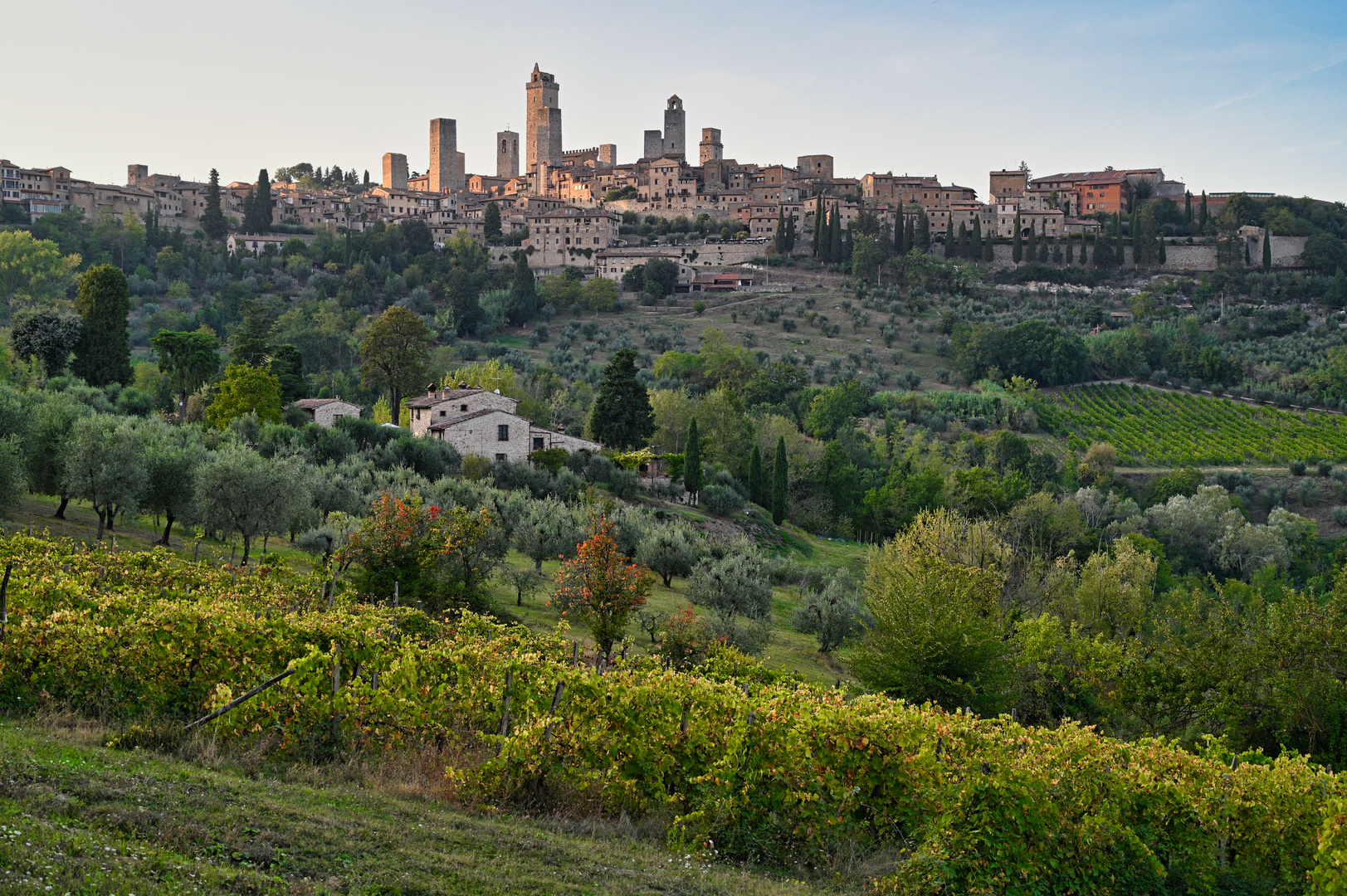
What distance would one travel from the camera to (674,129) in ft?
442

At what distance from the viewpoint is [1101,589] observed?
28.1 metres

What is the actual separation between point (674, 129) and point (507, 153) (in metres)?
22.0

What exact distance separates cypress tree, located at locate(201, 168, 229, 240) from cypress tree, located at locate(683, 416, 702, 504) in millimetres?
65690

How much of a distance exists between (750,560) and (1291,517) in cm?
3450


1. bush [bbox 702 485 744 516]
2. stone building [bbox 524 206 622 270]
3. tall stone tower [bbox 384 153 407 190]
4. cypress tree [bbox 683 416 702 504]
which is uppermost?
tall stone tower [bbox 384 153 407 190]

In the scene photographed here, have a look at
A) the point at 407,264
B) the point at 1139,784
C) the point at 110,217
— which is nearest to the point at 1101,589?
the point at 1139,784

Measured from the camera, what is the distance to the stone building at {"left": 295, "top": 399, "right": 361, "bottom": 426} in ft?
138

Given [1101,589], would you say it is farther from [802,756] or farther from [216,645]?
[216,645]

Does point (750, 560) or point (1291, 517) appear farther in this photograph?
point (1291, 517)

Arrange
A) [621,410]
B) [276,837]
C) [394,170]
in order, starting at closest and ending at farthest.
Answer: [276,837], [621,410], [394,170]

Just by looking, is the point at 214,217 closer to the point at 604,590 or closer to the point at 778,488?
the point at 778,488

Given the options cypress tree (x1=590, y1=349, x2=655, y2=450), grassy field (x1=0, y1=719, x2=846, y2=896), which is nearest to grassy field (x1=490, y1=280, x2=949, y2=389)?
cypress tree (x1=590, y1=349, x2=655, y2=450)

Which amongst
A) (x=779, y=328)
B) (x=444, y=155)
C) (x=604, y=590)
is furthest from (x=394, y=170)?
(x=604, y=590)

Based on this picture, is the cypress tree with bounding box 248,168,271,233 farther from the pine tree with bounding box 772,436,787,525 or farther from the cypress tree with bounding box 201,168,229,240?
the pine tree with bounding box 772,436,787,525
